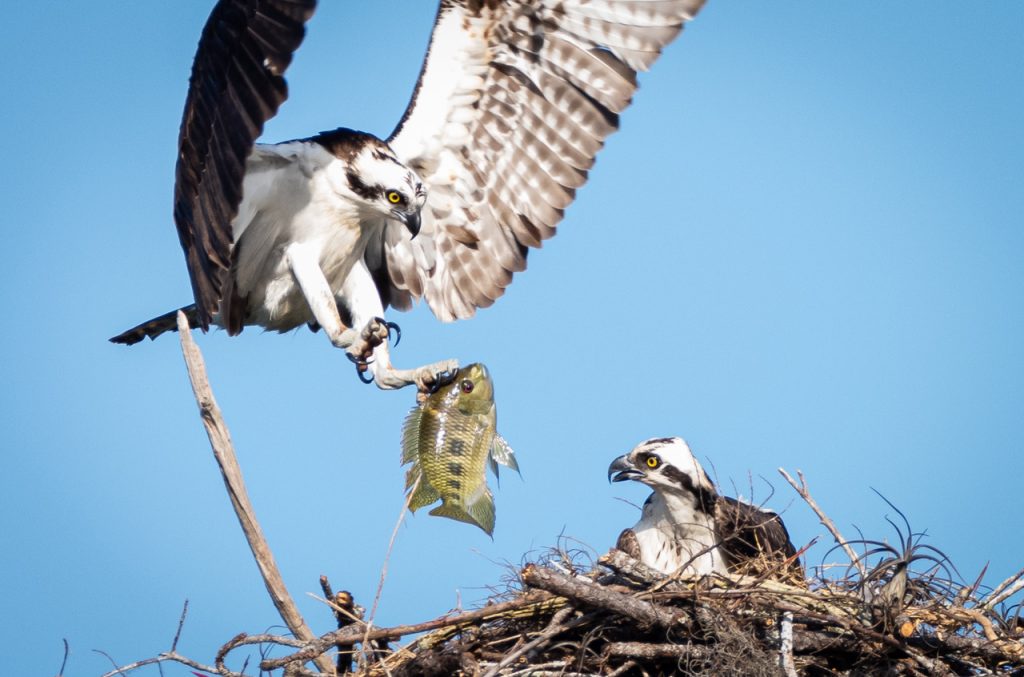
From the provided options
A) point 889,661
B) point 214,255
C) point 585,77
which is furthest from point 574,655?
point 585,77

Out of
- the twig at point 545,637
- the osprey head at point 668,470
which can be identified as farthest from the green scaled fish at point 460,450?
the osprey head at point 668,470

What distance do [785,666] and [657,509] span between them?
1.65m

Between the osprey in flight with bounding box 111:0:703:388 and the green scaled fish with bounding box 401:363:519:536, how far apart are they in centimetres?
78

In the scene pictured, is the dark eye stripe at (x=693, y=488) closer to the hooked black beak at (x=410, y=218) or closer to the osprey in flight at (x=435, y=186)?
the osprey in flight at (x=435, y=186)

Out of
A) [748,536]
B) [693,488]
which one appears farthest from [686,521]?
[748,536]

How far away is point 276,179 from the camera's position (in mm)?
7871

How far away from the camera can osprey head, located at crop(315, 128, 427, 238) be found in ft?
25.9

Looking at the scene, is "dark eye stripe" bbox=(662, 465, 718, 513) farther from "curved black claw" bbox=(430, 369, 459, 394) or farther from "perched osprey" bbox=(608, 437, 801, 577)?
"curved black claw" bbox=(430, 369, 459, 394)

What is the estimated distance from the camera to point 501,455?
6.32 meters

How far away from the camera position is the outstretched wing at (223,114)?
6.41 metres

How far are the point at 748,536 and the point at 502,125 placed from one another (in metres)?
3.18

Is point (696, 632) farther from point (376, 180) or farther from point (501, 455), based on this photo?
point (376, 180)

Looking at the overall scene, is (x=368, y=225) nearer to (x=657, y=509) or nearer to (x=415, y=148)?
(x=415, y=148)

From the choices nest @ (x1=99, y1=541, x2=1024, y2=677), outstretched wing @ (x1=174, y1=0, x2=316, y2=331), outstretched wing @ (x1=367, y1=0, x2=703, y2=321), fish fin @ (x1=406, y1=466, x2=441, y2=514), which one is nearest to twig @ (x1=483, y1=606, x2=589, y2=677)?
nest @ (x1=99, y1=541, x2=1024, y2=677)
